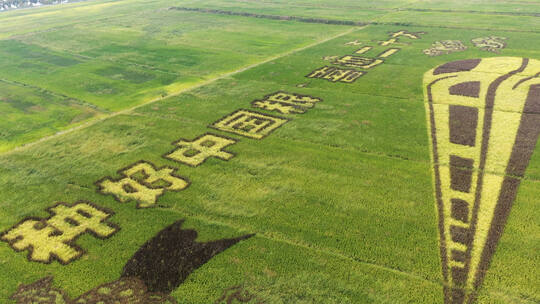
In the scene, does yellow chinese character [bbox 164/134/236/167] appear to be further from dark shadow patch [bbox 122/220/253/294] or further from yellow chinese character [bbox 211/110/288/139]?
dark shadow patch [bbox 122/220/253/294]

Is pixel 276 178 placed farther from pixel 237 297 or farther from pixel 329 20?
pixel 329 20

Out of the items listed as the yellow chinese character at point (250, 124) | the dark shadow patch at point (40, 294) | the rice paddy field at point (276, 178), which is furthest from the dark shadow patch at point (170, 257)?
the yellow chinese character at point (250, 124)

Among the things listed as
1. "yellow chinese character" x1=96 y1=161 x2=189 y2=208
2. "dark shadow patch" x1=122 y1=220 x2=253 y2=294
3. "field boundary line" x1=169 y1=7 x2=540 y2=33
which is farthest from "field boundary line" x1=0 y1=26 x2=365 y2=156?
"dark shadow patch" x1=122 y1=220 x2=253 y2=294

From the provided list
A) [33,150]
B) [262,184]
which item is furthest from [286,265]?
[33,150]

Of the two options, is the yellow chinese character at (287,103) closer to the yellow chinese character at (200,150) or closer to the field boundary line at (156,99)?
the yellow chinese character at (200,150)

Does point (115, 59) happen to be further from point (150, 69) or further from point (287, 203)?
point (287, 203)

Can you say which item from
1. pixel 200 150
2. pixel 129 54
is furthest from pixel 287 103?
pixel 129 54
